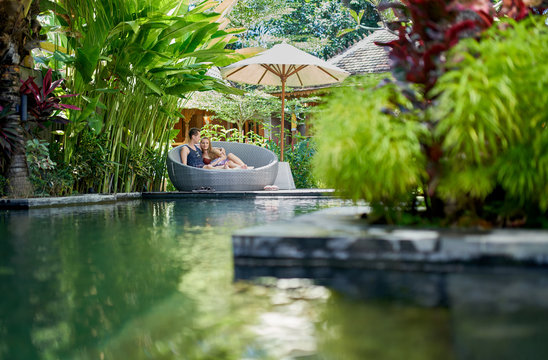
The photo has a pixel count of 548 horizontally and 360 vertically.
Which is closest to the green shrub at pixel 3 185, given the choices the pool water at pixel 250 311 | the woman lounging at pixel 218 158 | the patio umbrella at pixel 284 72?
the woman lounging at pixel 218 158

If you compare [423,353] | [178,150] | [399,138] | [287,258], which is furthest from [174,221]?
[178,150]

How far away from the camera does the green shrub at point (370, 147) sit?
8.32 ft

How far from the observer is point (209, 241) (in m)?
3.48

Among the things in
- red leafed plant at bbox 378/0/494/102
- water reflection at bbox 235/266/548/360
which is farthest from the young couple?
water reflection at bbox 235/266/548/360

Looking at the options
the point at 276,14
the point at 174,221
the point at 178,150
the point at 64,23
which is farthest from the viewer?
the point at 276,14

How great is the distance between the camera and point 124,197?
27.8ft

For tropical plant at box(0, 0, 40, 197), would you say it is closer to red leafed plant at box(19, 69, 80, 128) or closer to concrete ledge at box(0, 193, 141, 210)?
red leafed plant at box(19, 69, 80, 128)

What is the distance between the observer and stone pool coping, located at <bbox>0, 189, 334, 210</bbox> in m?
6.54

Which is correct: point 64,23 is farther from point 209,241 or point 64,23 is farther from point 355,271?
point 355,271

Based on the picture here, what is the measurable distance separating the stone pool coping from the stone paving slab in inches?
158

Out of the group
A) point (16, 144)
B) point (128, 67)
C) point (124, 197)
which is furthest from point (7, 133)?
point (124, 197)

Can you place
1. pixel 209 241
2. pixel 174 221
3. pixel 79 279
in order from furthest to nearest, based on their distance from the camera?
1. pixel 174 221
2. pixel 209 241
3. pixel 79 279

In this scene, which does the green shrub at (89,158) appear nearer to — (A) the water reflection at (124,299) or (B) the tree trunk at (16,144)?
(B) the tree trunk at (16,144)

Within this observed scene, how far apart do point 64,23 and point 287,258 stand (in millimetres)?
7338
